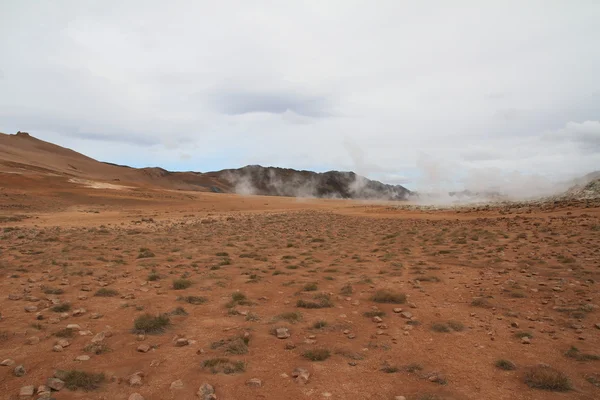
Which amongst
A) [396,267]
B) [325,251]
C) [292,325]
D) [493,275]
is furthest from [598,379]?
[325,251]

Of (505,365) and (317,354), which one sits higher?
(505,365)

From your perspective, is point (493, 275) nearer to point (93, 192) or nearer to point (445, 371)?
point (445, 371)

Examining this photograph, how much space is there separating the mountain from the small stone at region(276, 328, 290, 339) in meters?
118

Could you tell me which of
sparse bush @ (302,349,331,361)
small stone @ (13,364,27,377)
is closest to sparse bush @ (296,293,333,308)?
sparse bush @ (302,349,331,361)

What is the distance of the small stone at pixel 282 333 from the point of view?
7.01m

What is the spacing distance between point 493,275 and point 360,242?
8558 millimetres

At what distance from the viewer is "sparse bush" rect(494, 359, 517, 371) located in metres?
5.75

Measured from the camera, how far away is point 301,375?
5.49 m

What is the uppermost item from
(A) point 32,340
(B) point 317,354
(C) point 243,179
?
(C) point 243,179

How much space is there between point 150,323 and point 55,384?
2322 millimetres

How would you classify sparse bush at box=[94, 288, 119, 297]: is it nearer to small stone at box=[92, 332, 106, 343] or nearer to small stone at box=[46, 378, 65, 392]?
small stone at box=[92, 332, 106, 343]

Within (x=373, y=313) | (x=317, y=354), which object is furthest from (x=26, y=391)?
(x=373, y=313)

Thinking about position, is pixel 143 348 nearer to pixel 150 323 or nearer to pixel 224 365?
pixel 150 323

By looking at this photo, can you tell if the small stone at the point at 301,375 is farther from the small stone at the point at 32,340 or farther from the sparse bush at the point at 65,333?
the small stone at the point at 32,340
